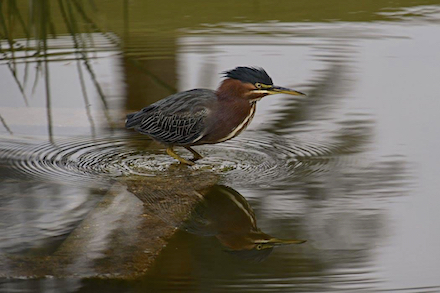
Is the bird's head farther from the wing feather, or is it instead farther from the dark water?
the dark water

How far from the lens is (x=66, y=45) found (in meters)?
9.05

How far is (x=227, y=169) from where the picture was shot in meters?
5.52

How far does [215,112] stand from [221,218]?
1.06 metres

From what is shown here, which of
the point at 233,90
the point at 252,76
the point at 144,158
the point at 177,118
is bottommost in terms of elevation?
the point at 144,158

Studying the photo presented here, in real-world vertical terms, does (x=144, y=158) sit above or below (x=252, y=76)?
below

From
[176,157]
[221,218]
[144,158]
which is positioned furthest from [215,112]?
[221,218]

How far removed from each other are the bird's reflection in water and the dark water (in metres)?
0.02

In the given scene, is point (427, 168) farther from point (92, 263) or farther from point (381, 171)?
point (92, 263)

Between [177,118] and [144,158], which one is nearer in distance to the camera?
[177,118]

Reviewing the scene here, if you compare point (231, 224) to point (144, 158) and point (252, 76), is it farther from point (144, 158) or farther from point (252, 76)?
point (144, 158)

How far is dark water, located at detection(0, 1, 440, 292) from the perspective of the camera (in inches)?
158

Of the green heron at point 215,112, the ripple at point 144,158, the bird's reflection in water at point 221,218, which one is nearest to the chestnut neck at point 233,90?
the green heron at point 215,112

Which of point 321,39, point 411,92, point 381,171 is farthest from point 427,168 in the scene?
point 321,39

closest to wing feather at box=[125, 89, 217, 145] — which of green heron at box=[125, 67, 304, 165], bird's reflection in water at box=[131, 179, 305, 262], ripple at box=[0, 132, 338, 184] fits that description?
green heron at box=[125, 67, 304, 165]
